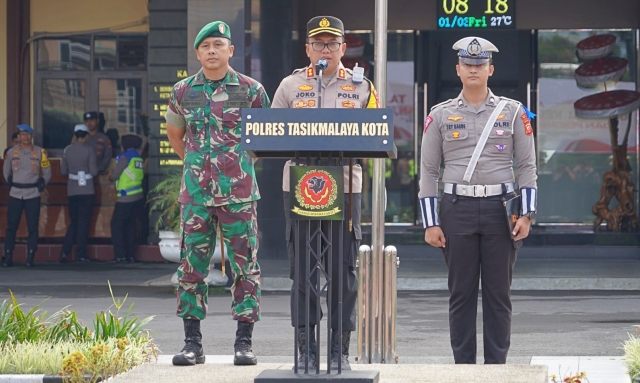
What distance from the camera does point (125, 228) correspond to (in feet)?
61.9

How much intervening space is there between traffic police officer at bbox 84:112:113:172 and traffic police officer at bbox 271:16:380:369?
12511 millimetres

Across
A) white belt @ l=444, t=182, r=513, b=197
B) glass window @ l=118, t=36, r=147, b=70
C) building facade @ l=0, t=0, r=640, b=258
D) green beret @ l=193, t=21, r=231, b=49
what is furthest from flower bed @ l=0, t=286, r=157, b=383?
glass window @ l=118, t=36, r=147, b=70

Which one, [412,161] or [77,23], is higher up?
[77,23]

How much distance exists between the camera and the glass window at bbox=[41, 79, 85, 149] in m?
20.4

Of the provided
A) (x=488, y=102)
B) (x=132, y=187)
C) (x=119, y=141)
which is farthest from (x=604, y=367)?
(x=119, y=141)

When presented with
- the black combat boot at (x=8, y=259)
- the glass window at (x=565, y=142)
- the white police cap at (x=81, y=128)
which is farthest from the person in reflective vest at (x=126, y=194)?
the glass window at (x=565, y=142)

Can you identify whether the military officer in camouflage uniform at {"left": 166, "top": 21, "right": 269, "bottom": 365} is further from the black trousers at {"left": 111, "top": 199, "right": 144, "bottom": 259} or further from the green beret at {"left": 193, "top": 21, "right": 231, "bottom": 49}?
the black trousers at {"left": 111, "top": 199, "right": 144, "bottom": 259}

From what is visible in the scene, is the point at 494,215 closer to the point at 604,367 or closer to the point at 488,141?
the point at 488,141

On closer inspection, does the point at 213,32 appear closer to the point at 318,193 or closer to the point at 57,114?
the point at 318,193

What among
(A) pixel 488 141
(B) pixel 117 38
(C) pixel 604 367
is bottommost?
(C) pixel 604 367

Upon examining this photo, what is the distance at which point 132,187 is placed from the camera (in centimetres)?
1862

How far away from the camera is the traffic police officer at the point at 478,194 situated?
7.08 m

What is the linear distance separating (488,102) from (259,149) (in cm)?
185

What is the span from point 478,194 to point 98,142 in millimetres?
13053
